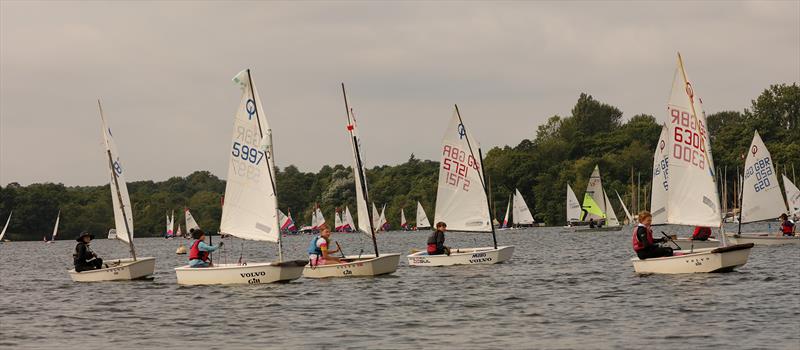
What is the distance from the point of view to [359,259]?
3981 cm

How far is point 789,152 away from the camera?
15038cm

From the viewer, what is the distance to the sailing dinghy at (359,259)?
39.3m

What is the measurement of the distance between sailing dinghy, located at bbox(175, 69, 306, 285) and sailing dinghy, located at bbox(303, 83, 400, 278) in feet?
8.00

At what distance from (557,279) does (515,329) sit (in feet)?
47.7

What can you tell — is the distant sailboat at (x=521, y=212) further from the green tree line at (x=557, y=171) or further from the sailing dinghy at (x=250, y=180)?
the sailing dinghy at (x=250, y=180)

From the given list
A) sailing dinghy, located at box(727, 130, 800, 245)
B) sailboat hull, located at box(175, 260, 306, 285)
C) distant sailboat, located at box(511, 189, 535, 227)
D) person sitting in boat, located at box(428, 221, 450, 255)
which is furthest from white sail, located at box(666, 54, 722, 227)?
distant sailboat, located at box(511, 189, 535, 227)

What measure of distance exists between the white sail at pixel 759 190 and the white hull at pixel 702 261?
23944 mm

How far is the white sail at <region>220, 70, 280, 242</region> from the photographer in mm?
37625

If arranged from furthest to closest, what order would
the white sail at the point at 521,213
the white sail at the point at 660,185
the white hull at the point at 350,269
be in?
the white sail at the point at 521,213
the white sail at the point at 660,185
the white hull at the point at 350,269

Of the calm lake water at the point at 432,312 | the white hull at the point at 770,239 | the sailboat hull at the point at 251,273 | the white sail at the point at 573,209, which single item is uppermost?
the white sail at the point at 573,209

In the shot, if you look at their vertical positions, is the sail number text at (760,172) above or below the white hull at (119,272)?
above

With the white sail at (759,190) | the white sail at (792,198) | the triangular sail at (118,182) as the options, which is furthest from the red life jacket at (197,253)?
the white sail at (792,198)

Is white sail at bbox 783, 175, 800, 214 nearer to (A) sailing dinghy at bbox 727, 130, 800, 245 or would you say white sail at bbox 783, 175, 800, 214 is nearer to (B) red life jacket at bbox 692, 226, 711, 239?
(A) sailing dinghy at bbox 727, 130, 800, 245

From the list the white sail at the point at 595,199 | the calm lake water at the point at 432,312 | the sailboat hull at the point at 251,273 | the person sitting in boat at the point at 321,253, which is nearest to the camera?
the calm lake water at the point at 432,312
